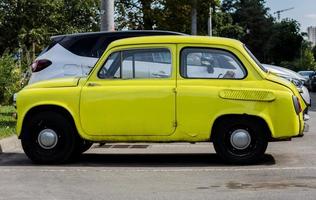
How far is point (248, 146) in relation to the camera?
30.7 ft

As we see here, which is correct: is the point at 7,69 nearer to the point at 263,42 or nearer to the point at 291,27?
the point at 263,42

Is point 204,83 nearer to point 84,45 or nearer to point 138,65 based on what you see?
point 138,65

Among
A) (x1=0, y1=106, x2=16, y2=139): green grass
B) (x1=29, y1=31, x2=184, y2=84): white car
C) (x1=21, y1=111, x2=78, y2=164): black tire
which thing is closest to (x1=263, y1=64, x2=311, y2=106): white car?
(x1=29, y1=31, x2=184, y2=84): white car

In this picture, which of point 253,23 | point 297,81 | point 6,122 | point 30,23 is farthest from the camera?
point 253,23

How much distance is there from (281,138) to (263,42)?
7045 centimetres

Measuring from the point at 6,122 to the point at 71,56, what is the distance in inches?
107

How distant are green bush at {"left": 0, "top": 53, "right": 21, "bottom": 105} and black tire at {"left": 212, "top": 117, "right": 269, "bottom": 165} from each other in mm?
10772

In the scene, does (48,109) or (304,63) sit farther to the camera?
(304,63)

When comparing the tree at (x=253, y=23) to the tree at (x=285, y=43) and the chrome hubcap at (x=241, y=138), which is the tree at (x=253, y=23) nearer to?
the tree at (x=285, y=43)

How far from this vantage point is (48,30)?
2995 cm

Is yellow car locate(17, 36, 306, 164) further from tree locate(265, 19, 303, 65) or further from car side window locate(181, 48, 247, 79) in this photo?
tree locate(265, 19, 303, 65)

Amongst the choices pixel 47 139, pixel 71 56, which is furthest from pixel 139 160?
pixel 71 56

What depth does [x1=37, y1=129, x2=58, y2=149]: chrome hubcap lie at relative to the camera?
381 inches

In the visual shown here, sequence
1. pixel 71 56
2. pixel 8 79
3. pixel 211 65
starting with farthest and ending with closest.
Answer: pixel 8 79, pixel 71 56, pixel 211 65
